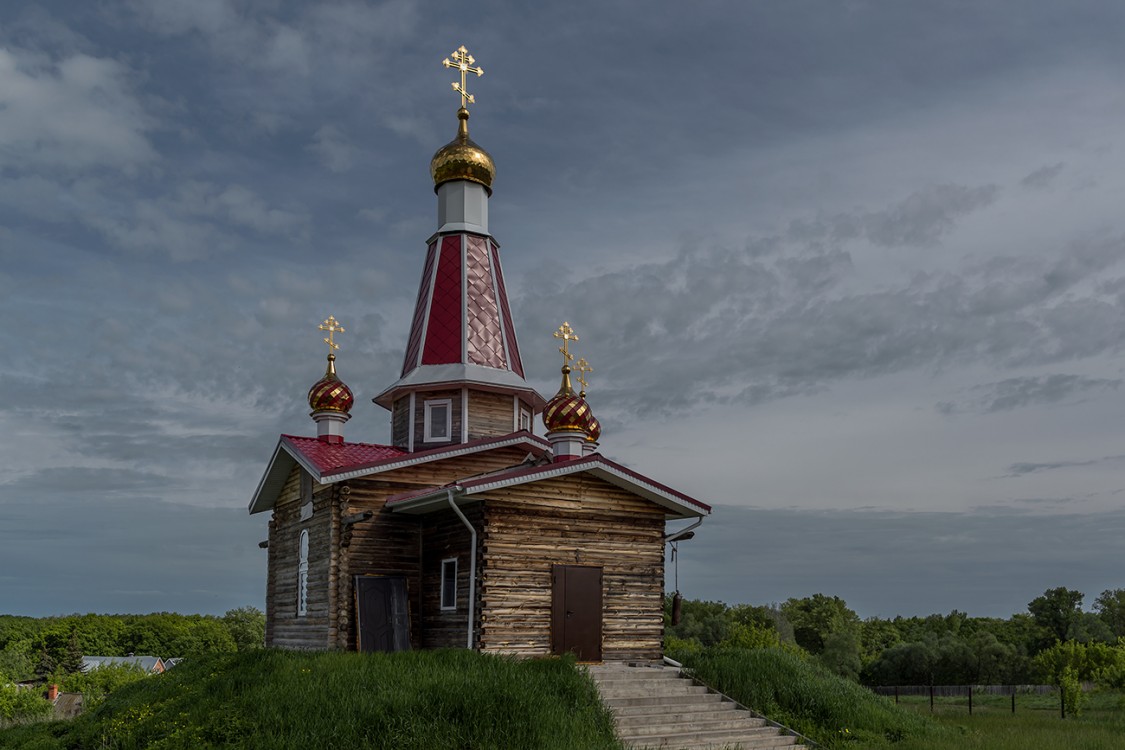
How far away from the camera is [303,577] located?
21.3 m

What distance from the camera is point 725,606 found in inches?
2331

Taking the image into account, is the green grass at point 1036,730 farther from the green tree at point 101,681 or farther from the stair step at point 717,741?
the green tree at point 101,681

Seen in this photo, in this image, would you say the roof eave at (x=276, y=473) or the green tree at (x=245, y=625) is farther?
the green tree at (x=245, y=625)

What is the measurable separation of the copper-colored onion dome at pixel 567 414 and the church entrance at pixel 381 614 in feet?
14.4

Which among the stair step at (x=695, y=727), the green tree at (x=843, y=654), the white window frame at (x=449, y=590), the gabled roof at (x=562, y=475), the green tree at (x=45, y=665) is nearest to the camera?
the stair step at (x=695, y=727)

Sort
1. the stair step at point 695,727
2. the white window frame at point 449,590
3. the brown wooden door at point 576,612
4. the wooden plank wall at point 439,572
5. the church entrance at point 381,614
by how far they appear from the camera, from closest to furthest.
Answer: the stair step at point 695,727
the brown wooden door at point 576,612
the wooden plank wall at point 439,572
the white window frame at point 449,590
the church entrance at point 381,614

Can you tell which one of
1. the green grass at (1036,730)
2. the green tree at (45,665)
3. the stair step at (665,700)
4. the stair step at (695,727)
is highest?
the stair step at (665,700)

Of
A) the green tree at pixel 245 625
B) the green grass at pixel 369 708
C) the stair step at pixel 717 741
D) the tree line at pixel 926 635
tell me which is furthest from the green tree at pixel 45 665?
the stair step at pixel 717 741

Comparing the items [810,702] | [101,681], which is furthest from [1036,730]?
[101,681]

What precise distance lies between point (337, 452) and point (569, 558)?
239 inches

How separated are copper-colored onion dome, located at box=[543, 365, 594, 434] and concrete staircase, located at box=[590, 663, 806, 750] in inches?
181

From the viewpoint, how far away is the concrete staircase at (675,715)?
1514 centimetres

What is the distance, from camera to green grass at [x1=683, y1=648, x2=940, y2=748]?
54.1 feet

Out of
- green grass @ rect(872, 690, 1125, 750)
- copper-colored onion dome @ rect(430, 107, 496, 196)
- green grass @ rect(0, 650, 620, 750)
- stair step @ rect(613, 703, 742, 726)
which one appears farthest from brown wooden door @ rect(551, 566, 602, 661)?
copper-colored onion dome @ rect(430, 107, 496, 196)
